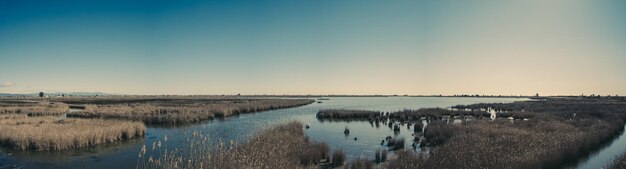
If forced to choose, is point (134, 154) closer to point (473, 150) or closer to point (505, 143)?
point (473, 150)

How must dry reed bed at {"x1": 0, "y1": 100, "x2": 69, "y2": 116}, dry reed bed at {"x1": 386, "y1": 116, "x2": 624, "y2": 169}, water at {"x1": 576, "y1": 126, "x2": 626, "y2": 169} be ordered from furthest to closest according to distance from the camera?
1. dry reed bed at {"x1": 0, "y1": 100, "x2": 69, "y2": 116}
2. water at {"x1": 576, "y1": 126, "x2": 626, "y2": 169}
3. dry reed bed at {"x1": 386, "y1": 116, "x2": 624, "y2": 169}

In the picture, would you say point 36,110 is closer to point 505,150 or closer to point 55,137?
point 55,137

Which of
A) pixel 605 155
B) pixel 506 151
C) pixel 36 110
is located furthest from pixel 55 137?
pixel 36 110

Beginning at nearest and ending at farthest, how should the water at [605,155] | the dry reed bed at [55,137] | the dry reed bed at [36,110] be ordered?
1. the water at [605,155]
2. the dry reed bed at [55,137]
3. the dry reed bed at [36,110]

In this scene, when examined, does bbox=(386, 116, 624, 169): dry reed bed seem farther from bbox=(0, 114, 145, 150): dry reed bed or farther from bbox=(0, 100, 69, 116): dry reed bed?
bbox=(0, 100, 69, 116): dry reed bed

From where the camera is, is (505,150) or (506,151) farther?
(505,150)

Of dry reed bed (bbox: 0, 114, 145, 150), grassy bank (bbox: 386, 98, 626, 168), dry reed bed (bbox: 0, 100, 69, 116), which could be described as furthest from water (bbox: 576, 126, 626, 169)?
dry reed bed (bbox: 0, 100, 69, 116)

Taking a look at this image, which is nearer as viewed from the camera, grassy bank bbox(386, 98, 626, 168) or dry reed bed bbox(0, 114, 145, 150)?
grassy bank bbox(386, 98, 626, 168)

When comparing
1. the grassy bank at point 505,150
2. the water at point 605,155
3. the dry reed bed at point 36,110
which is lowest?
the water at point 605,155

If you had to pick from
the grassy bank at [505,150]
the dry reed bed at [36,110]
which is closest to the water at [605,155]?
the grassy bank at [505,150]

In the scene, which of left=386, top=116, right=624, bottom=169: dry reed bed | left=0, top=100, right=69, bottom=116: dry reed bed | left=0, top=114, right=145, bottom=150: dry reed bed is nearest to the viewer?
left=386, top=116, right=624, bottom=169: dry reed bed

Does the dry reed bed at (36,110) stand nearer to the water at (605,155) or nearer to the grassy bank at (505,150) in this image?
the grassy bank at (505,150)

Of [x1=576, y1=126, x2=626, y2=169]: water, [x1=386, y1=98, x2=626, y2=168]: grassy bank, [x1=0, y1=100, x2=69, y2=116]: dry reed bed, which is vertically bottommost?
[x1=576, y1=126, x2=626, y2=169]: water

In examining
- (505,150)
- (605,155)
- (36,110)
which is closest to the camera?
(505,150)
